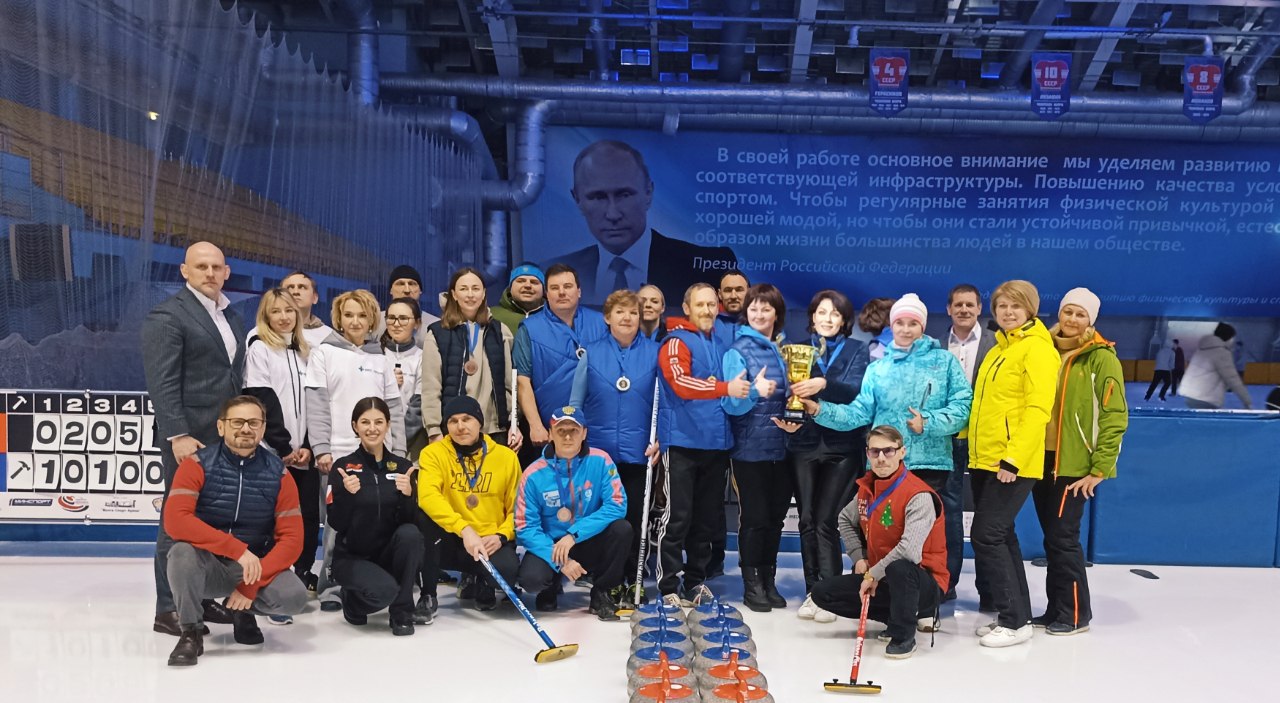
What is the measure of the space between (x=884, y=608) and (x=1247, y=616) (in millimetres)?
1850

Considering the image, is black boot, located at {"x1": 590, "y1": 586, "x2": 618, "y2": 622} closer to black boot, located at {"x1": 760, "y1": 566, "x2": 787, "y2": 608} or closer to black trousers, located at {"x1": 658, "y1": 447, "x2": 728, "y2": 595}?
black trousers, located at {"x1": 658, "y1": 447, "x2": 728, "y2": 595}

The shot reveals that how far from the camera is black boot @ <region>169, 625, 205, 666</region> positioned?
3.26 meters

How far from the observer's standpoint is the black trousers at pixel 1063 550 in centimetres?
369

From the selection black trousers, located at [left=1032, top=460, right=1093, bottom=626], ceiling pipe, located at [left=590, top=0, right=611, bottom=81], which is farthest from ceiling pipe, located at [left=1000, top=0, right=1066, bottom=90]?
black trousers, located at [left=1032, top=460, right=1093, bottom=626]

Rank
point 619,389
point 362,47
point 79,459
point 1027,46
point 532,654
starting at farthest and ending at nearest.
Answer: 1. point 1027,46
2. point 362,47
3. point 79,459
4. point 619,389
5. point 532,654

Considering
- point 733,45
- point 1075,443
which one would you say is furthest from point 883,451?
point 733,45

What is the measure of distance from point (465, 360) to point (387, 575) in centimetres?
95

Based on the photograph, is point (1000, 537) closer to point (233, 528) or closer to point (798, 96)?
point (233, 528)

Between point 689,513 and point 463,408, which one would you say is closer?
point 463,408

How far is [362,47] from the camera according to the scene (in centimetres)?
978

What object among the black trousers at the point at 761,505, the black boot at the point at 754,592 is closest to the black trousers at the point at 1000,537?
the black trousers at the point at 761,505

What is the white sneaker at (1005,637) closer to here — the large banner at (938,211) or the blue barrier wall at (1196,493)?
the blue barrier wall at (1196,493)

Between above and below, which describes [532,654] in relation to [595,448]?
below

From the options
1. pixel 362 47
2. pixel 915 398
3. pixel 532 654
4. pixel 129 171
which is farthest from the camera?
pixel 362 47
